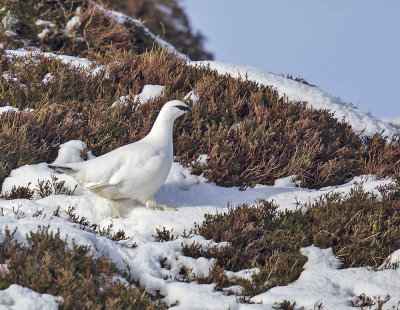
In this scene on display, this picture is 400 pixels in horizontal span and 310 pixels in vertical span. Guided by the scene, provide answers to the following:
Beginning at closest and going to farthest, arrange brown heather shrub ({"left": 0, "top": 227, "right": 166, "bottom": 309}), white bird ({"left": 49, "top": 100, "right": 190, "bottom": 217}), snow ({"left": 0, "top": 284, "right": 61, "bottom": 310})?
1. snow ({"left": 0, "top": 284, "right": 61, "bottom": 310})
2. brown heather shrub ({"left": 0, "top": 227, "right": 166, "bottom": 309})
3. white bird ({"left": 49, "top": 100, "right": 190, "bottom": 217})

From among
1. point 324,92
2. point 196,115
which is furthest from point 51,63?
point 324,92

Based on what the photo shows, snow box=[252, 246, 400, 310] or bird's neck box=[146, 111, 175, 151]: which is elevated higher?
bird's neck box=[146, 111, 175, 151]

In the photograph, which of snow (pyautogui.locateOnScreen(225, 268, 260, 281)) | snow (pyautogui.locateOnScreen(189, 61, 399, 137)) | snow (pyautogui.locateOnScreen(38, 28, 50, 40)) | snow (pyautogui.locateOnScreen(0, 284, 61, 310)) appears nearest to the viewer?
snow (pyautogui.locateOnScreen(0, 284, 61, 310))

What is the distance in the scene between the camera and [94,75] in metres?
8.16

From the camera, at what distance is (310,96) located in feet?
28.1

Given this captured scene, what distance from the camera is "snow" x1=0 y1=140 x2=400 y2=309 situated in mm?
4203

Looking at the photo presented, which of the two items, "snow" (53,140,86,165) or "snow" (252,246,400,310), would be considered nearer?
"snow" (252,246,400,310)

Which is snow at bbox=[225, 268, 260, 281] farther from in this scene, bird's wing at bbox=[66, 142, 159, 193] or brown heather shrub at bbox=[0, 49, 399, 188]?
brown heather shrub at bbox=[0, 49, 399, 188]

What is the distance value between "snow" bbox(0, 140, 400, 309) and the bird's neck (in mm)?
703

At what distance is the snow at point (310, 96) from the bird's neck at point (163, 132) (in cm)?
316

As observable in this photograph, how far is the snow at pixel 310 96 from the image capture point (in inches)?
328

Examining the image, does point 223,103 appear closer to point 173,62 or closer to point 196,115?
point 196,115

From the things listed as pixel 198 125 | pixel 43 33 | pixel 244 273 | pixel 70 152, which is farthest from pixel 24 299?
pixel 43 33

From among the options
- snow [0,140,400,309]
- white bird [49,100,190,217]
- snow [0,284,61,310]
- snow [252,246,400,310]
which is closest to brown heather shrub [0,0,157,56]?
snow [0,140,400,309]
